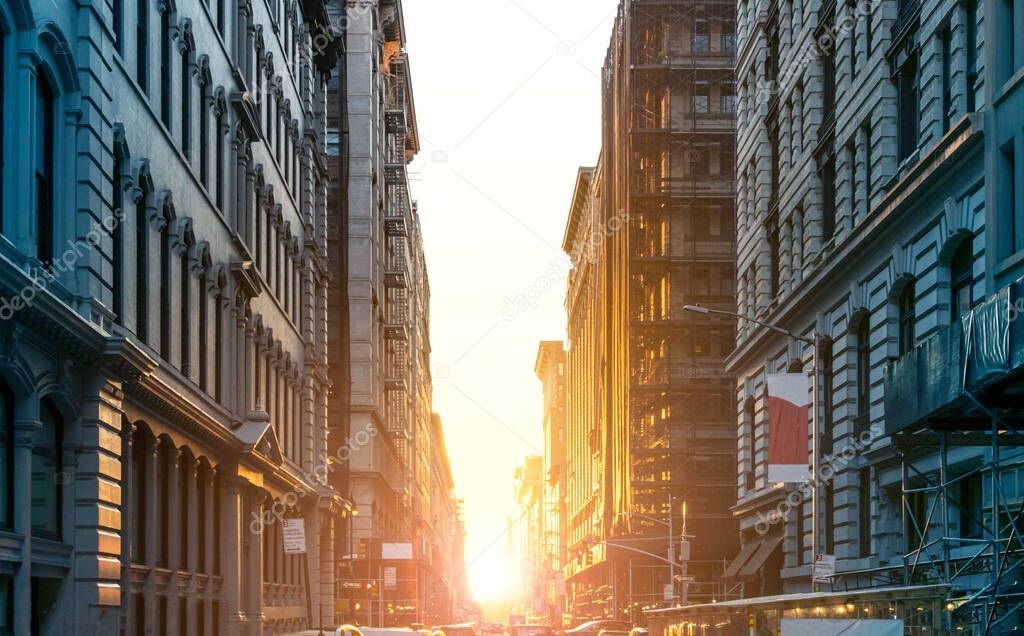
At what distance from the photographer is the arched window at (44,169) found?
21219 millimetres

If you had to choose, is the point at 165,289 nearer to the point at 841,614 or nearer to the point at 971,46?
the point at 841,614

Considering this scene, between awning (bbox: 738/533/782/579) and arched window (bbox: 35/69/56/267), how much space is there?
3457 centimetres

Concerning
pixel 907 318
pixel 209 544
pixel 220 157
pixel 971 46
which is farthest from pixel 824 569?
pixel 220 157

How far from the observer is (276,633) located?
4381 cm

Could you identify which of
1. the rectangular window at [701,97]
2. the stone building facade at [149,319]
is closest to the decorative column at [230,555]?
the stone building facade at [149,319]

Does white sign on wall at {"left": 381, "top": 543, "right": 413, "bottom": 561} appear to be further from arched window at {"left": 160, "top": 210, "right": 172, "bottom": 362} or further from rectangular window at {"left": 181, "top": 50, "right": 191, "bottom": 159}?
arched window at {"left": 160, "top": 210, "right": 172, "bottom": 362}

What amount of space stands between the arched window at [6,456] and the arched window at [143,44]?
9.25 m

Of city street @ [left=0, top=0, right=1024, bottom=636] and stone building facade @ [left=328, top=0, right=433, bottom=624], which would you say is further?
stone building facade @ [left=328, top=0, right=433, bottom=624]

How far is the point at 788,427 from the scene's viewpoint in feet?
114

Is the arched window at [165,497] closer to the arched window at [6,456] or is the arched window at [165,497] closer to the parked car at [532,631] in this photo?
the arched window at [6,456]

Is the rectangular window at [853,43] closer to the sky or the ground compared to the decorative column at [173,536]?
closer to the sky

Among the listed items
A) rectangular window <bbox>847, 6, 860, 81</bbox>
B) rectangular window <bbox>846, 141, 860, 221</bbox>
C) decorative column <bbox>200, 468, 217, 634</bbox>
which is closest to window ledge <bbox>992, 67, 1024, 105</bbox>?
rectangular window <bbox>846, 141, 860, 221</bbox>

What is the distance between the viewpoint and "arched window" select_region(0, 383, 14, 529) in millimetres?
19609

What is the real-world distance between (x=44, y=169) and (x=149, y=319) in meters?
6.74
